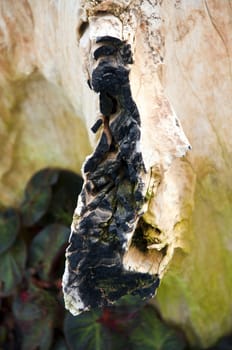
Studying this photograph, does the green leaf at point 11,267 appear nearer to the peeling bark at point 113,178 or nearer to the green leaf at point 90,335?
the green leaf at point 90,335

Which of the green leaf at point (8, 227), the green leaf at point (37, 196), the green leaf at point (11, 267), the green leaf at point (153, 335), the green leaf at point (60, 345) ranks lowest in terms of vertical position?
the green leaf at point (60, 345)

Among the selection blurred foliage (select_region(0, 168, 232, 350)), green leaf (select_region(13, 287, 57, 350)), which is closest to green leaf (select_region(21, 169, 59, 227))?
blurred foliage (select_region(0, 168, 232, 350))

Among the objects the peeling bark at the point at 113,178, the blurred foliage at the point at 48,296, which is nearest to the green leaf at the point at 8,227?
the blurred foliage at the point at 48,296

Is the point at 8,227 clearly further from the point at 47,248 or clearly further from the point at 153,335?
the point at 153,335

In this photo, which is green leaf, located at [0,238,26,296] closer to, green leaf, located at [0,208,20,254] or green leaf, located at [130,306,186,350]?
green leaf, located at [0,208,20,254]

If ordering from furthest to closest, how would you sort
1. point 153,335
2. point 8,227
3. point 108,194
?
point 8,227 < point 153,335 < point 108,194

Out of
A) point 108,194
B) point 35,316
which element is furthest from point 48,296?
point 108,194
